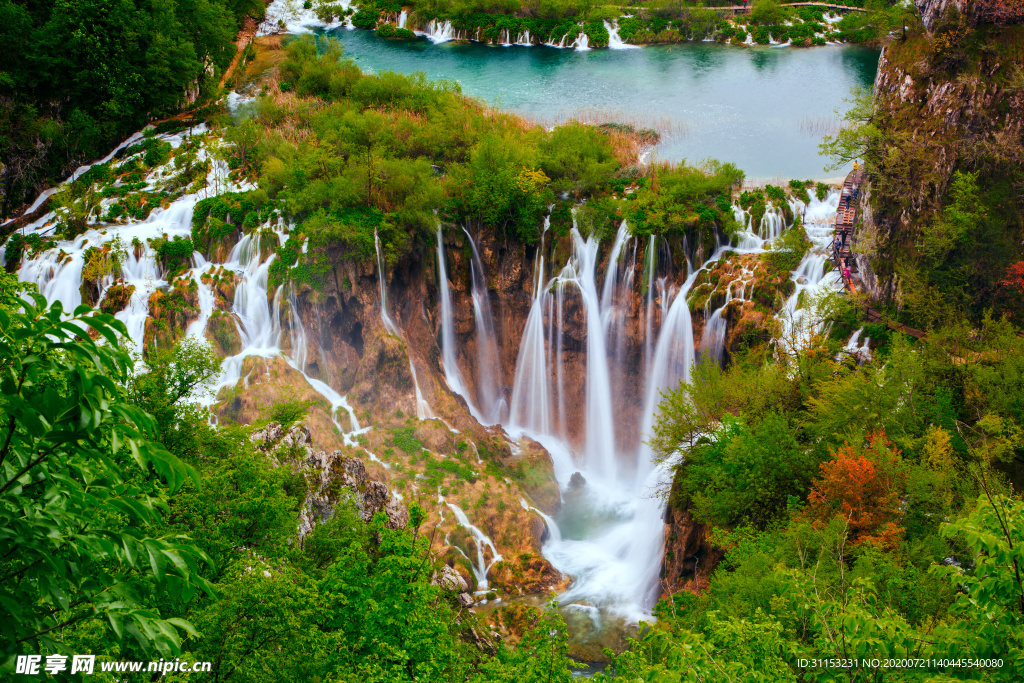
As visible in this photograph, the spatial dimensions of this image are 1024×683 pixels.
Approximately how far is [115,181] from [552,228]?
27543 millimetres

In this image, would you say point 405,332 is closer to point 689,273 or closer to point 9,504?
point 689,273

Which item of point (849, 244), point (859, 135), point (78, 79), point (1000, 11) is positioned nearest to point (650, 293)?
point (849, 244)

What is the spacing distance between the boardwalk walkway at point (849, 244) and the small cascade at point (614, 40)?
4133cm

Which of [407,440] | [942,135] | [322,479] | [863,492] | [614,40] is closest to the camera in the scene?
[863,492]

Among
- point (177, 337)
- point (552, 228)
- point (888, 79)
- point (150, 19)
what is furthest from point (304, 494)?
point (150, 19)

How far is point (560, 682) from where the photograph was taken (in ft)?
46.5

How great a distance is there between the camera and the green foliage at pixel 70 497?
516cm

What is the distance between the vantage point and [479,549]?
102 feet

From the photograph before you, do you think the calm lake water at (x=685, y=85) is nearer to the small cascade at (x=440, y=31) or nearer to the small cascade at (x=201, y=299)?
the small cascade at (x=440, y=31)

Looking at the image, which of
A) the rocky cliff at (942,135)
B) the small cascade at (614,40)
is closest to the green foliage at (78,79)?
the rocky cliff at (942,135)

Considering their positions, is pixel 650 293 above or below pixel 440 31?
below

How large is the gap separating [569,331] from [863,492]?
2167 cm

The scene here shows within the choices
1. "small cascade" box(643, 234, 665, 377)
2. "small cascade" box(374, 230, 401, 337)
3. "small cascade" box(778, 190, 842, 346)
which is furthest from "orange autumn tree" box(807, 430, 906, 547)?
"small cascade" box(374, 230, 401, 337)

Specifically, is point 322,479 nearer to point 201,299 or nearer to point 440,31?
point 201,299
